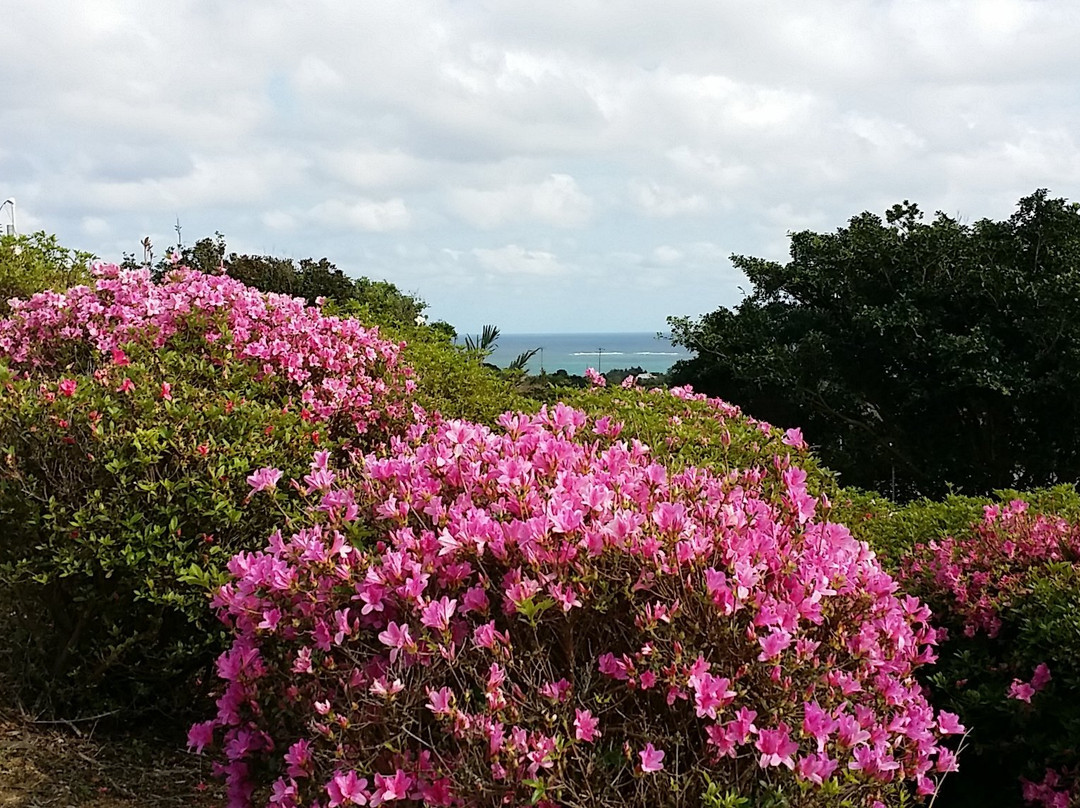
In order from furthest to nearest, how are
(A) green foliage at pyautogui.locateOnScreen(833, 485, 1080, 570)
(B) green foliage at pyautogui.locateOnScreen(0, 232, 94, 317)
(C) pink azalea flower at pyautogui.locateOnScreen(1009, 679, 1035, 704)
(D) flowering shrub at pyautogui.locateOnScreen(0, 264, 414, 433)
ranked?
(B) green foliage at pyautogui.locateOnScreen(0, 232, 94, 317), (D) flowering shrub at pyautogui.locateOnScreen(0, 264, 414, 433), (A) green foliage at pyautogui.locateOnScreen(833, 485, 1080, 570), (C) pink azalea flower at pyautogui.locateOnScreen(1009, 679, 1035, 704)

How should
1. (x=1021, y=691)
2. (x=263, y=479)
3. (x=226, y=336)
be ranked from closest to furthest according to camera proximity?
1. (x=263, y=479)
2. (x=1021, y=691)
3. (x=226, y=336)

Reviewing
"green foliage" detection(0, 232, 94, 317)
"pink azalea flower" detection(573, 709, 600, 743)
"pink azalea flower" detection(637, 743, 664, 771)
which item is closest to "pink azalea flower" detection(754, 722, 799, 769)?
"pink azalea flower" detection(637, 743, 664, 771)

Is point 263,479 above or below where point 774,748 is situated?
above

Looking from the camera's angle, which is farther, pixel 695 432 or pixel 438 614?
pixel 695 432

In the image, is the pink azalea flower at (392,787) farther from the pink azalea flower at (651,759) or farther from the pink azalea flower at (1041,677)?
the pink azalea flower at (1041,677)

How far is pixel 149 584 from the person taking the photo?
→ 12.2ft

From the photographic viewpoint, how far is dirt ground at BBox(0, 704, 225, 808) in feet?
12.5

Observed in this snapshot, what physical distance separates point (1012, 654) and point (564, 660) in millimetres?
1808

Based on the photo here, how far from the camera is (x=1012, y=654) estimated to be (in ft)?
10.7

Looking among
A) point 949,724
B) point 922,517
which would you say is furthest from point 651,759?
point 922,517

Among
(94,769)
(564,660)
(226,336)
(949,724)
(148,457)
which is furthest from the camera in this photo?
(226,336)

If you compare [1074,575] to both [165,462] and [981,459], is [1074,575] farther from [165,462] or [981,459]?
[981,459]

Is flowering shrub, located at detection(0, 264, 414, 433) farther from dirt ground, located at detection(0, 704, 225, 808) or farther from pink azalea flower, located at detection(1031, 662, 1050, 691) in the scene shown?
pink azalea flower, located at detection(1031, 662, 1050, 691)

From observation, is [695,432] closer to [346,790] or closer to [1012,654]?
[1012,654]
